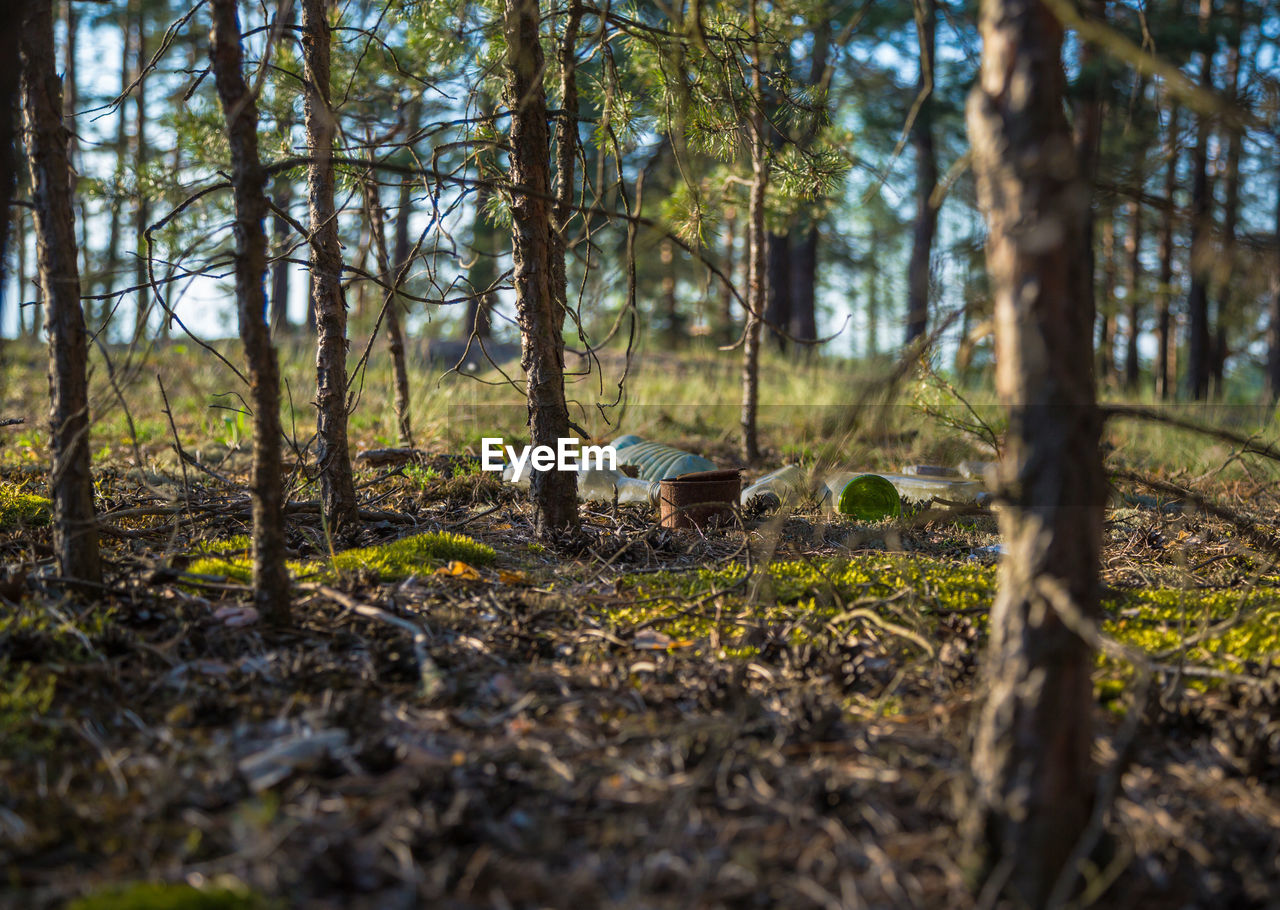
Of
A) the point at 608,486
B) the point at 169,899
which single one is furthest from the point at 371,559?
the point at 608,486

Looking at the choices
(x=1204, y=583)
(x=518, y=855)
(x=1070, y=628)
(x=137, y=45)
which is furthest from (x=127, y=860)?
(x=137, y=45)

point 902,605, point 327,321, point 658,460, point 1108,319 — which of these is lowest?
point 902,605

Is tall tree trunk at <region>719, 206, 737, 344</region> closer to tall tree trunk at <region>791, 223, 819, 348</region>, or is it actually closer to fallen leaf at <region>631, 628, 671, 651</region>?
tall tree trunk at <region>791, 223, 819, 348</region>

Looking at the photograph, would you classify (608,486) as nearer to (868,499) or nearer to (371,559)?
(868,499)

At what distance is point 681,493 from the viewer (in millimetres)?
4461

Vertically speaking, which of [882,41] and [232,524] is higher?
[882,41]

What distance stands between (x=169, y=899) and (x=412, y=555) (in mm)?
2054

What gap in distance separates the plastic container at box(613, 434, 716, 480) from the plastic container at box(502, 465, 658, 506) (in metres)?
Answer: 0.11

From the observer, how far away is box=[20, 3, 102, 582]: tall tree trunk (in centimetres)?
→ 244

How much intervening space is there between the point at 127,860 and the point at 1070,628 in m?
1.78

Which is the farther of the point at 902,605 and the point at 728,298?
the point at 728,298

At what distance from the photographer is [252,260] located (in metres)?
2.31

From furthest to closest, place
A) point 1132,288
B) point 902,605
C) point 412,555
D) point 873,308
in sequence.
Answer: point 873,308 < point 1132,288 < point 412,555 < point 902,605

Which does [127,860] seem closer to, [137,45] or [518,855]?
[518,855]
